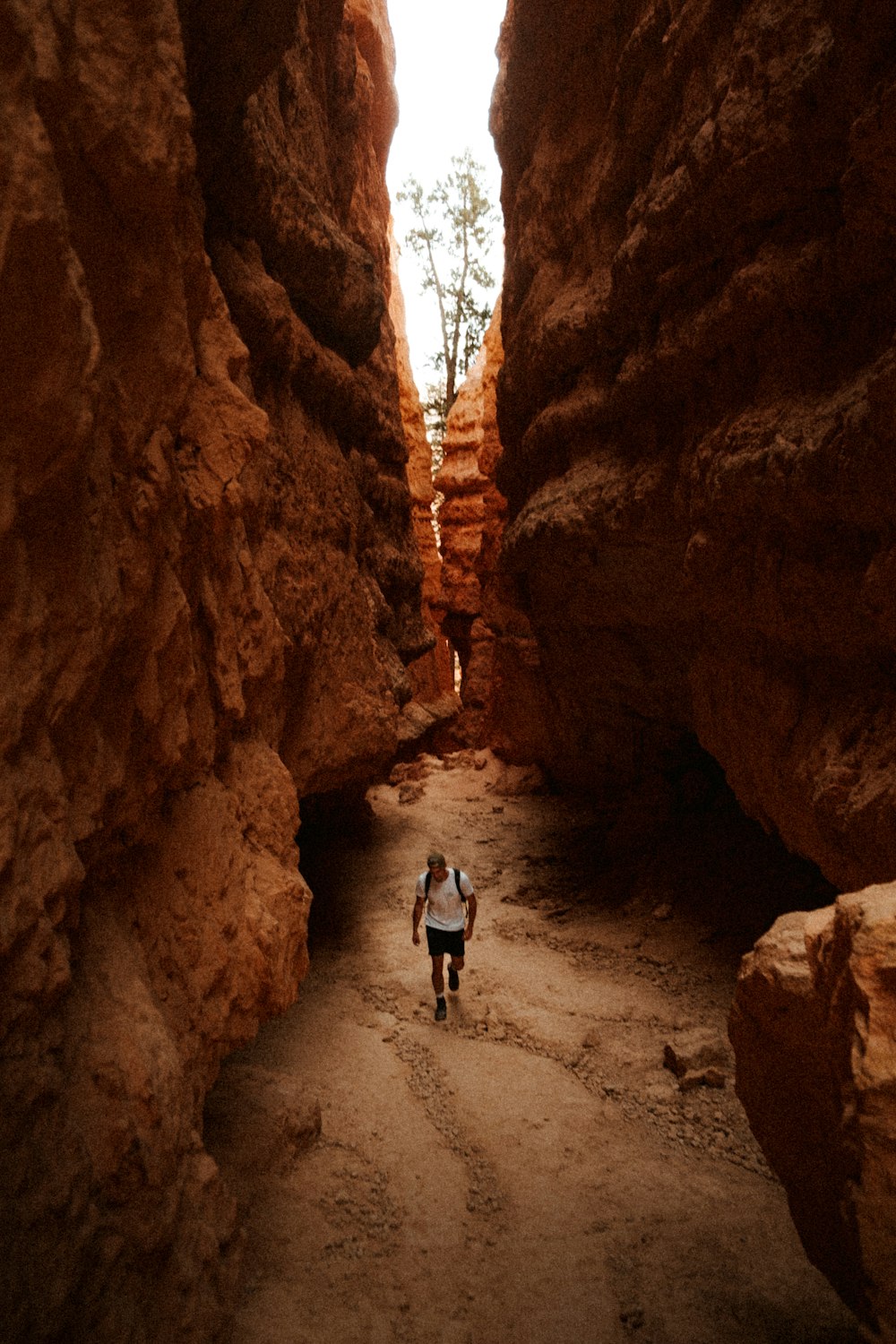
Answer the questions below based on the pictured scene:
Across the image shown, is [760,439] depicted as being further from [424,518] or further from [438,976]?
[424,518]

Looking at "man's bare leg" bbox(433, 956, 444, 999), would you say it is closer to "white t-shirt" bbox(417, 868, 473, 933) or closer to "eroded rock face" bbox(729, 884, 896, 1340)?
"white t-shirt" bbox(417, 868, 473, 933)

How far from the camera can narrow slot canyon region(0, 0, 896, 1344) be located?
2.51m

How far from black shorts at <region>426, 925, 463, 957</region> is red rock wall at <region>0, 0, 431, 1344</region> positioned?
2.32 m

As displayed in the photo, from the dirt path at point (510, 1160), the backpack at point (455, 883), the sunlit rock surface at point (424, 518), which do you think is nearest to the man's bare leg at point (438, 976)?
the dirt path at point (510, 1160)

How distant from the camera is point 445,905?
22.1 feet

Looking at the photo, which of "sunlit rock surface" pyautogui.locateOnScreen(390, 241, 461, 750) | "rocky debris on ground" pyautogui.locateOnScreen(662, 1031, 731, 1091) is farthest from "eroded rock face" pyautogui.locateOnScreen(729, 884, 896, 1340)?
"sunlit rock surface" pyautogui.locateOnScreen(390, 241, 461, 750)

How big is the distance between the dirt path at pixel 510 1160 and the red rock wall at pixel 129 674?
0.89 m

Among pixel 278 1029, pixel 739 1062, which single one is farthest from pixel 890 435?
pixel 278 1029

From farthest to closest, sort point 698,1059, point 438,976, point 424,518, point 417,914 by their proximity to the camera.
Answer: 1. point 424,518
2. point 417,914
3. point 438,976
4. point 698,1059

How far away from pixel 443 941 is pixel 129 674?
4225mm

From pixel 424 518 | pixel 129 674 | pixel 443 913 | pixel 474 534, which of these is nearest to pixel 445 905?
pixel 443 913

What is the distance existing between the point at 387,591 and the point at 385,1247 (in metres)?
6.64

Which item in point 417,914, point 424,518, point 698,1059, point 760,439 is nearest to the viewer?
point 760,439

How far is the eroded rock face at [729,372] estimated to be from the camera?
4551 millimetres
